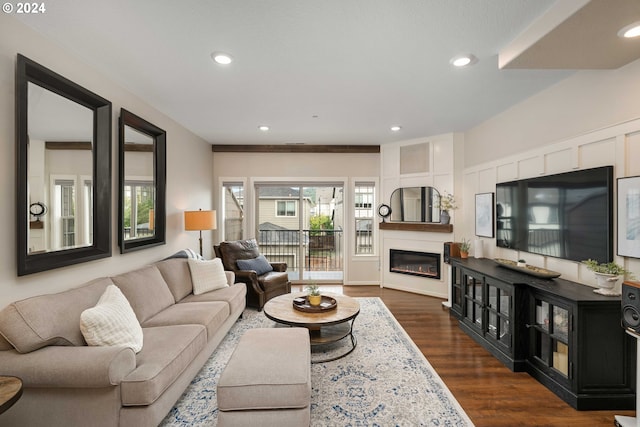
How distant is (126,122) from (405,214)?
14.3 feet

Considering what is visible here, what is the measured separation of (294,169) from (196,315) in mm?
3566

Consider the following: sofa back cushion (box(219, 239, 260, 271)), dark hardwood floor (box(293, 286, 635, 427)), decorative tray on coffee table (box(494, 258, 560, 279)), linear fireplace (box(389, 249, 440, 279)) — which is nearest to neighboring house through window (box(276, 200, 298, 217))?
sofa back cushion (box(219, 239, 260, 271))

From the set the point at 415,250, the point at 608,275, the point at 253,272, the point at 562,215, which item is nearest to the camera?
the point at 608,275

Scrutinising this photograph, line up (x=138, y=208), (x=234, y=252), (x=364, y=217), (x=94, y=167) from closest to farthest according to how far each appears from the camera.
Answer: (x=94, y=167), (x=138, y=208), (x=234, y=252), (x=364, y=217)

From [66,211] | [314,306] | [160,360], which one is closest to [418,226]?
[314,306]

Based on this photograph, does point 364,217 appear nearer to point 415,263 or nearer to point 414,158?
point 415,263

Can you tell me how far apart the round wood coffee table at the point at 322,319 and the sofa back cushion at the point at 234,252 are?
4.37 feet

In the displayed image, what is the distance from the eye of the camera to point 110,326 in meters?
1.90

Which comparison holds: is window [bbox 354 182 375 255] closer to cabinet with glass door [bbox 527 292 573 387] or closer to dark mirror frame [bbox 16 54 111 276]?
cabinet with glass door [bbox 527 292 573 387]

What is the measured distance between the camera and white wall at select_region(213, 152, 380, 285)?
5633 mm

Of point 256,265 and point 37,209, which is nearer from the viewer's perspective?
point 37,209

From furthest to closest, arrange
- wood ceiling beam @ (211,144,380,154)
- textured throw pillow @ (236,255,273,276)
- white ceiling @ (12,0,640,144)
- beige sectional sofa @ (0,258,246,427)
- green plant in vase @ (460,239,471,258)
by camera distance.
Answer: wood ceiling beam @ (211,144,380,154)
textured throw pillow @ (236,255,273,276)
green plant in vase @ (460,239,471,258)
white ceiling @ (12,0,640,144)
beige sectional sofa @ (0,258,246,427)

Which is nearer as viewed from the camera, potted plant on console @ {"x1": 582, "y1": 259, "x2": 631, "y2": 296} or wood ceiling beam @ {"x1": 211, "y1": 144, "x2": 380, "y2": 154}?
potted plant on console @ {"x1": 582, "y1": 259, "x2": 631, "y2": 296}

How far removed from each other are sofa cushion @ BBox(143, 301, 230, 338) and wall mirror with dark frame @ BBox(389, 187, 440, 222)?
11.6ft
